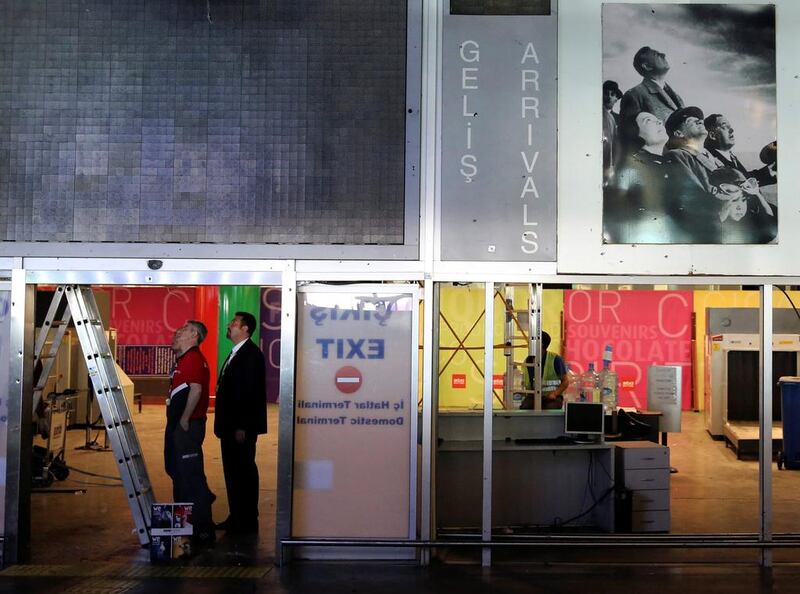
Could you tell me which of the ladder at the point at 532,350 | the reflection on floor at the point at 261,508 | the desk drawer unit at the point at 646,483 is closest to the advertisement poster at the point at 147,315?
the reflection on floor at the point at 261,508

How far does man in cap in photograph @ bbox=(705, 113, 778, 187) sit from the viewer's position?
6.16 m

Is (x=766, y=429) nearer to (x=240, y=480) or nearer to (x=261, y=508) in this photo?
(x=240, y=480)

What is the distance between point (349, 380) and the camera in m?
6.21

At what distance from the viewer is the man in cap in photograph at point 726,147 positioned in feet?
20.2

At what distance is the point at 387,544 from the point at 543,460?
1918 millimetres

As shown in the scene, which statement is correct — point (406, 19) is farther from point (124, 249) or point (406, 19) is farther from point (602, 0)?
point (124, 249)

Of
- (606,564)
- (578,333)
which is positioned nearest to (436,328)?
(606,564)

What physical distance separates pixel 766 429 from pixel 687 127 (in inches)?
90.8

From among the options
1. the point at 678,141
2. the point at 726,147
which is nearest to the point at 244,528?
the point at 678,141

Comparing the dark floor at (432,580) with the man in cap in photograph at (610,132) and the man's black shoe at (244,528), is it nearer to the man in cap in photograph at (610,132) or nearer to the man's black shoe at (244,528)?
the man's black shoe at (244,528)

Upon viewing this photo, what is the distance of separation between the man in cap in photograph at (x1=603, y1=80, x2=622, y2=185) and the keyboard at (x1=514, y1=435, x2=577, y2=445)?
7.69ft

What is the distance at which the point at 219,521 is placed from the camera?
757 centimetres

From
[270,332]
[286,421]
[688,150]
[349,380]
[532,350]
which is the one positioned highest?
[688,150]

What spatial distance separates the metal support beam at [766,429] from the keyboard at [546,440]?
5.26 feet
